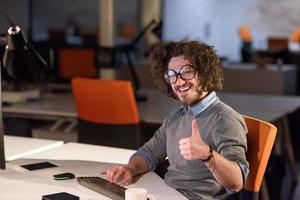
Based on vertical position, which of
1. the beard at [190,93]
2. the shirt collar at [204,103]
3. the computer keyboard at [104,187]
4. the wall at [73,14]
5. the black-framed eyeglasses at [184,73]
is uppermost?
the wall at [73,14]

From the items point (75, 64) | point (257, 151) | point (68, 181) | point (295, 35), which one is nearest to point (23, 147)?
point (68, 181)

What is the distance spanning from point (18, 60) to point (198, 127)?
0.79m

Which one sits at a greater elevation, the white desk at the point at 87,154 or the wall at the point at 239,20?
the wall at the point at 239,20

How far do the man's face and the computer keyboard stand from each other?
388 millimetres

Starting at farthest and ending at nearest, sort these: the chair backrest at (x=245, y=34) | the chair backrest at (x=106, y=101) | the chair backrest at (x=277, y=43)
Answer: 1. the chair backrest at (x=245, y=34)
2. the chair backrest at (x=277, y=43)
3. the chair backrest at (x=106, y=101)

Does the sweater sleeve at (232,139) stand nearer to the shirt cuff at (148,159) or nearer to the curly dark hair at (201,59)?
the curly dark hair at (201,59)

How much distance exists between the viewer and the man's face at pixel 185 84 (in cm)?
195

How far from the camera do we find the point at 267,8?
37.7 feet

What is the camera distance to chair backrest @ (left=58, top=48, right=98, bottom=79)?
5410mm

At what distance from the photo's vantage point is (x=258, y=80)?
5695 millimetres

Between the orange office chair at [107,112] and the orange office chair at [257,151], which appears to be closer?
the orange office chair at [257,151]

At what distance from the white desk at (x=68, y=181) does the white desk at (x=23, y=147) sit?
0.06m

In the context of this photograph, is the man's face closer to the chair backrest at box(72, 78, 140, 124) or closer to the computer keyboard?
the computer keyboard

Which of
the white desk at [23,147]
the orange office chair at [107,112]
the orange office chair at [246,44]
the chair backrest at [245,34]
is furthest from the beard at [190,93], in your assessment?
the chair backrest at [245,34]
